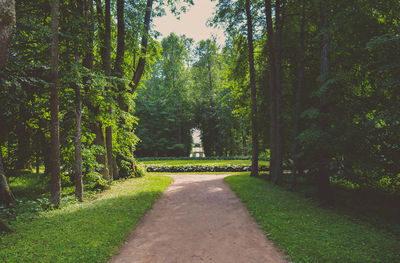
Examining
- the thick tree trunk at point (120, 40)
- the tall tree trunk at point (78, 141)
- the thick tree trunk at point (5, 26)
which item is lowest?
the tall tree trunk at point (78, 141)

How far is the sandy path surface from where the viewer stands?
15.4 feet

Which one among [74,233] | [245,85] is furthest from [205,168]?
[74,233]

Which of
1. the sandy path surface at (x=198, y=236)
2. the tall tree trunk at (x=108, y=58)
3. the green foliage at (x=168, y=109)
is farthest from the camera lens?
the green foliage at (x=168, y=109)

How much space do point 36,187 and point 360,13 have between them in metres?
16.0

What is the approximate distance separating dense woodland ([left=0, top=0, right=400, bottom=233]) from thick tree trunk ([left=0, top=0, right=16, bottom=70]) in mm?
19

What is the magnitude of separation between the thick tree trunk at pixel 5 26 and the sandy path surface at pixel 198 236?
4.51 metres

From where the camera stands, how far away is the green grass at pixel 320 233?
14.8 ft

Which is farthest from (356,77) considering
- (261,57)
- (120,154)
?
(120,154)

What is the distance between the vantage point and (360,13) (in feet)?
21.0

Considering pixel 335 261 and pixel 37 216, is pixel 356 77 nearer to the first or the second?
pixel 335 261

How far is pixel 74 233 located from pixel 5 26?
4741mm

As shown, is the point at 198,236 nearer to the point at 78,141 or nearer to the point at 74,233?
the point at 74,233

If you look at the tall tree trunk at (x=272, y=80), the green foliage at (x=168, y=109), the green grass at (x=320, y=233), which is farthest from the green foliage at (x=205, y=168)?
the green foliage at (x=168, y=109)

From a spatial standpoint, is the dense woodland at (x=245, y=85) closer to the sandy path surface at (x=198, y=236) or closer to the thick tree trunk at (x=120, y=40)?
the thick tree trunk at (x=120, y=40)
